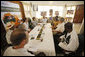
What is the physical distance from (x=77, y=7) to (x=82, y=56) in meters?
5.86

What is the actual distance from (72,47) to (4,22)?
6.19 feet

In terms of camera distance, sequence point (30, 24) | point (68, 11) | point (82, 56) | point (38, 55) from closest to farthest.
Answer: point (38, 55), point (82, 56), point (30, 24), point (68, 11)

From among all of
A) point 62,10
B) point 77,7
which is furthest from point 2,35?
point 77,7

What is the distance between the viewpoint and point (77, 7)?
566cm

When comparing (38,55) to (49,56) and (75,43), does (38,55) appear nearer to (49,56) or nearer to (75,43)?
(49,56)

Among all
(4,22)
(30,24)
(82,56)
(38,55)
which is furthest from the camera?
(30,24)

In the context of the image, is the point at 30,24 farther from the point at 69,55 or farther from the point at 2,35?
the point at 69,55

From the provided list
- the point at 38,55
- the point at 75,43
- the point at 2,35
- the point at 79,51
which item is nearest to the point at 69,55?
the point at 79,51

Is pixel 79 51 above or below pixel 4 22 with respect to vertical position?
below

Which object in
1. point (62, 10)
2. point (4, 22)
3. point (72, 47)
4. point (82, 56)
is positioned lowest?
point (82, 56)

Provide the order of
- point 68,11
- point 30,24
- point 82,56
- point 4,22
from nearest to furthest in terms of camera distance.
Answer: point 82,56 → point 4,22 → point 30,24 → point 68,11

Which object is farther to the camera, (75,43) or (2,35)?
(2,35)

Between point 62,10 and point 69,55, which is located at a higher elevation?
point 62,10

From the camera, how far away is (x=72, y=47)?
119 cm
